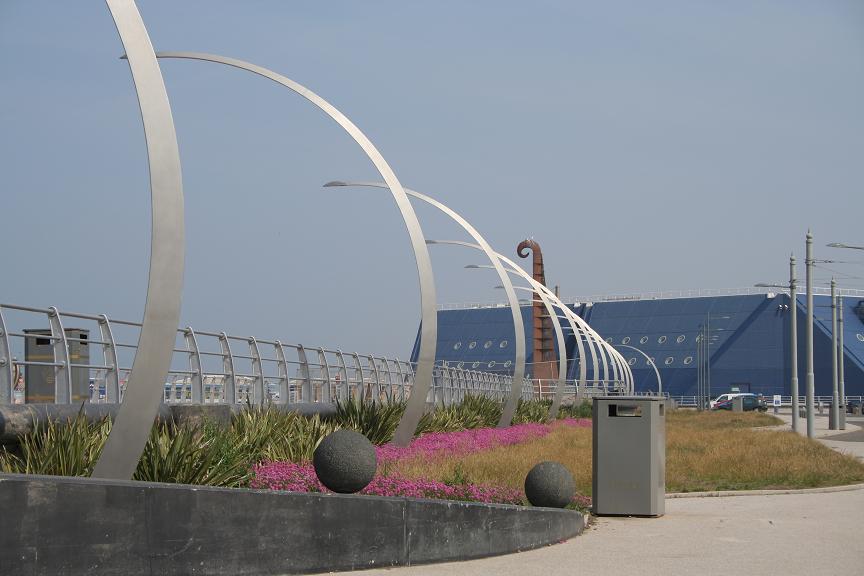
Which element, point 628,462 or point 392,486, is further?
point 628,462

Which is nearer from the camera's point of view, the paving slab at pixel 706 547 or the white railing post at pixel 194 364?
the paving slab at pixel 706 547

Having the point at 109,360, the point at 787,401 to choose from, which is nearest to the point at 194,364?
the point at 109,360

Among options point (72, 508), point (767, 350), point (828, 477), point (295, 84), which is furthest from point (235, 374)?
point (767, 350)

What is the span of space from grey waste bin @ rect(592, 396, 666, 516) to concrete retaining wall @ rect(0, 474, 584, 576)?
2.81 meters

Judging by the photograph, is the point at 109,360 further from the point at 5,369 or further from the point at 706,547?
the point at 706,547

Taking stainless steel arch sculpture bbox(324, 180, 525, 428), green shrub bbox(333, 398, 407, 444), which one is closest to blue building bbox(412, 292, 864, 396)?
stainless steel arch sculpture bbox(324, 180, 525, 428)

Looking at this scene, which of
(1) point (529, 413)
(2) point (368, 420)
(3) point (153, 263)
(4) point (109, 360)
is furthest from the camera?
(1) point (529, 413)

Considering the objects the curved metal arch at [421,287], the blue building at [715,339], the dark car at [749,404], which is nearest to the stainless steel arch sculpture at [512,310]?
the curved metal arch at [421,287]

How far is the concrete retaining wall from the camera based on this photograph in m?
7.40

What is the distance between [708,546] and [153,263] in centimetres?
549

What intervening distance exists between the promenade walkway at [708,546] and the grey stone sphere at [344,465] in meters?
0.85

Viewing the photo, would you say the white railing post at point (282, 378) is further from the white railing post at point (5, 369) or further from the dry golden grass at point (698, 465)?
the white railing post at point (5, 369)

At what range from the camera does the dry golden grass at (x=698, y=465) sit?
52.9 feet

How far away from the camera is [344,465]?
998 cm
